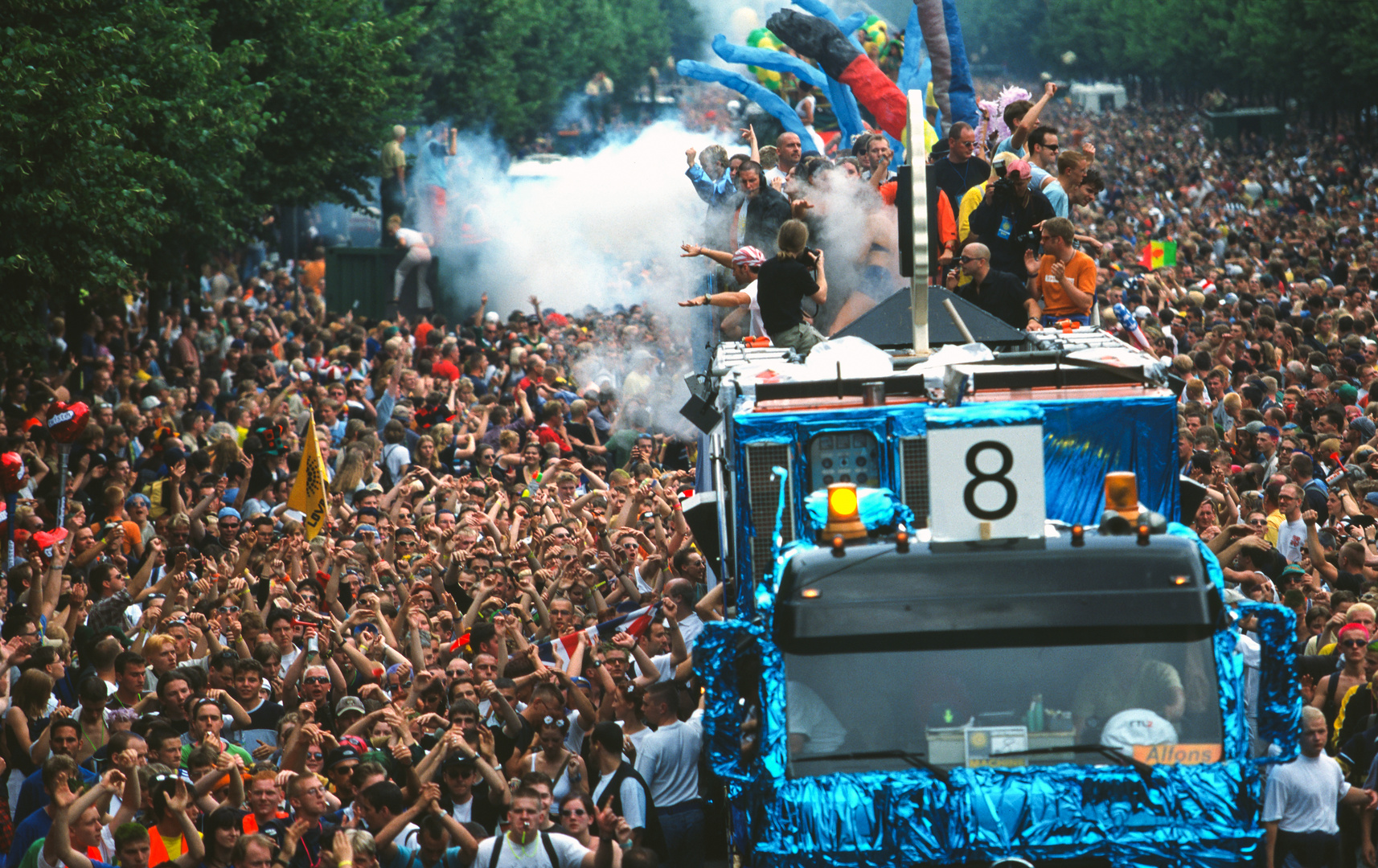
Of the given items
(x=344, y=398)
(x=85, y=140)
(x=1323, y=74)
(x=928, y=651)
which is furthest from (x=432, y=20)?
(x=928, y=651)

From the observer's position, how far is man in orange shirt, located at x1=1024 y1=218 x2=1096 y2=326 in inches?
449

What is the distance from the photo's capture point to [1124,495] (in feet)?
23.8

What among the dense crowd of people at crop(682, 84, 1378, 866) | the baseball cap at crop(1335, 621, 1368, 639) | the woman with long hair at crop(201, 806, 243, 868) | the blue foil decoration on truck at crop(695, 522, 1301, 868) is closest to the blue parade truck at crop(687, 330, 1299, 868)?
the blue foil decoration on truck at crop(695, 522, 1301, 868)

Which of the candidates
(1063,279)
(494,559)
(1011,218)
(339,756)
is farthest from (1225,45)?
(339,756)

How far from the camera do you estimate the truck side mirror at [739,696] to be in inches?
271

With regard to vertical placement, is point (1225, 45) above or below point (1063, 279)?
above

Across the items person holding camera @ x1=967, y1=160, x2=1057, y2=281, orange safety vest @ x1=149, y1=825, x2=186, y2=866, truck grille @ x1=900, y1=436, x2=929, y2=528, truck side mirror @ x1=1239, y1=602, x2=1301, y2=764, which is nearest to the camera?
truck side mirror @ x1=1239, y1=602, x2=1301, y2=764

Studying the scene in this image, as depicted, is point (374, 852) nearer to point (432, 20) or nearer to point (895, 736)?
point (895, 736)

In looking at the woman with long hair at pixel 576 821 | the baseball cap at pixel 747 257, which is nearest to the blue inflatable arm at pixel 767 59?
the baseball cap at pixel 747 257

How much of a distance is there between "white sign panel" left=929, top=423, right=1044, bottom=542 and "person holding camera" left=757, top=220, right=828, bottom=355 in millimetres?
3479

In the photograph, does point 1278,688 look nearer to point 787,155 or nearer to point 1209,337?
point 787,155

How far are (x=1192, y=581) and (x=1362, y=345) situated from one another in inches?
525

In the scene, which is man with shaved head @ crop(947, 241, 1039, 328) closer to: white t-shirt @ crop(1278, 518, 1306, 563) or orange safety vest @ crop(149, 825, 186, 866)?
white t-shirt @ crop(1278, 518, 1306, 563)

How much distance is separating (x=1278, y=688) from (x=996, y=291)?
16.7 feet
